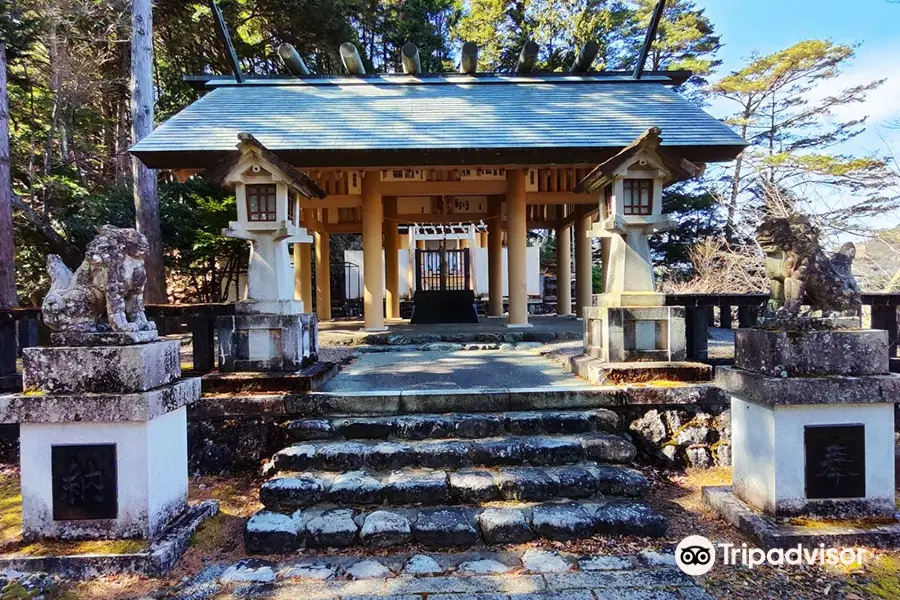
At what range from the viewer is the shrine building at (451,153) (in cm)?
502

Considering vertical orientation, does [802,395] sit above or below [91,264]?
below

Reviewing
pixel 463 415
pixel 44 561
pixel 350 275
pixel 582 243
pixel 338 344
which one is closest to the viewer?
pixel 44 561

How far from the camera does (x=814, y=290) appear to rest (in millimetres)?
3129

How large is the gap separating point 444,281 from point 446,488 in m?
11.0

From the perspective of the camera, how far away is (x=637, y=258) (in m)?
4.98

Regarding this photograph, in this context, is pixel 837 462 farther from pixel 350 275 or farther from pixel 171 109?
pixel 171 109

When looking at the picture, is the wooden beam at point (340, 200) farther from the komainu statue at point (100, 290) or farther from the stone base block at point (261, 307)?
the komainu statue at point (100, 290)

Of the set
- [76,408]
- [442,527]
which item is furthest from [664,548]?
[76,408]

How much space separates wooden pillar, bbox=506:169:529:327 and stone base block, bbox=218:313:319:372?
5362 mm

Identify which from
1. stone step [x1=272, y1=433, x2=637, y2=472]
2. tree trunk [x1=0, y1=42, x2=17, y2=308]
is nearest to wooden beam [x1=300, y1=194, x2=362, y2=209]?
tree trunk [x1=0, y1=42, x2=17, y2=308]

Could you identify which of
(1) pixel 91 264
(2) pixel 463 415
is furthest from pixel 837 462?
(1) pixel 91 264

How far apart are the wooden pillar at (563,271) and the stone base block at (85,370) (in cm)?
1138

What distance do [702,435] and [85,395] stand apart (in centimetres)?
495

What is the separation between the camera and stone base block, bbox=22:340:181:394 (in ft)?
9.44
